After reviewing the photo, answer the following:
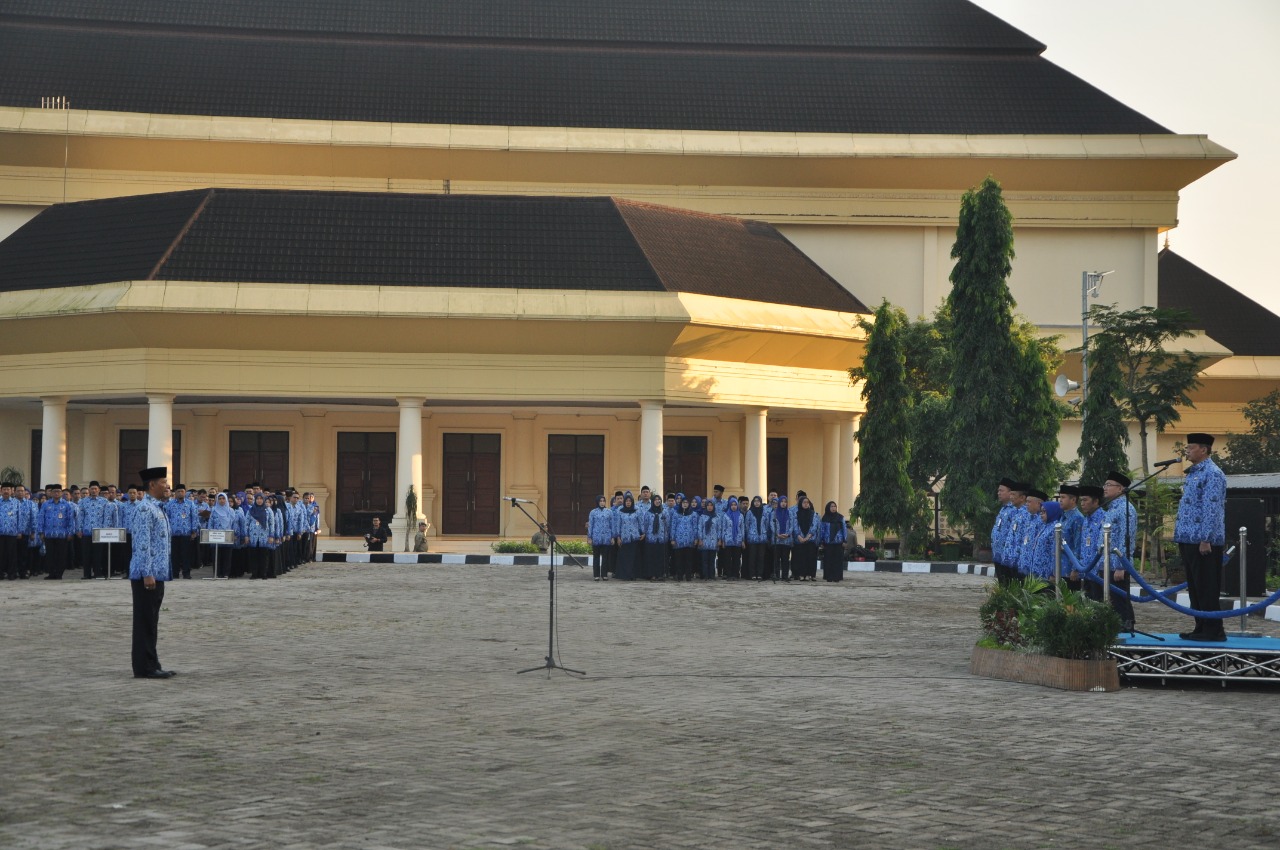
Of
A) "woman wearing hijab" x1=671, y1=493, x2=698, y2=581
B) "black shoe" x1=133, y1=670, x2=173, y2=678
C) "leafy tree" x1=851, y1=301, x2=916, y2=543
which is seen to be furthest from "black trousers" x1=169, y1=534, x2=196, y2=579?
"leafy tree" x1=851, y1=301, x2=916, y2=543

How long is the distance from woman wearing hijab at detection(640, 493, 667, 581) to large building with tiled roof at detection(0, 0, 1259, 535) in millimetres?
8411

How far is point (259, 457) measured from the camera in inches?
1668

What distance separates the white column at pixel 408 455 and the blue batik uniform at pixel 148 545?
2378cm

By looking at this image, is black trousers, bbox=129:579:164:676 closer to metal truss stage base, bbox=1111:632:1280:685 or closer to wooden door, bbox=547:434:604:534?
metal truss stage base, bbox=1111:632:1280:685

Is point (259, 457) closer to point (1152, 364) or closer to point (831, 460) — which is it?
point (831, 460)

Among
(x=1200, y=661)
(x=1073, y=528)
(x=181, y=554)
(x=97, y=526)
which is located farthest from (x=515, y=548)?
(x=1200, y=661)

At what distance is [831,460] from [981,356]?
1040cm

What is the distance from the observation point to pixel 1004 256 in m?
33.3

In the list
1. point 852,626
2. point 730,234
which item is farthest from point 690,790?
point 730,234

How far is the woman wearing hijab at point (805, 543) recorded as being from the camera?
29.5 metres

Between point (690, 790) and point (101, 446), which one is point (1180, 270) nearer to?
point (101, 446)

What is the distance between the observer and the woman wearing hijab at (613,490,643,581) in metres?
28.5

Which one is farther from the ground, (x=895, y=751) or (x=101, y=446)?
(x=101, y=446)

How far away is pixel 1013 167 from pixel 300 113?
21.1 m
